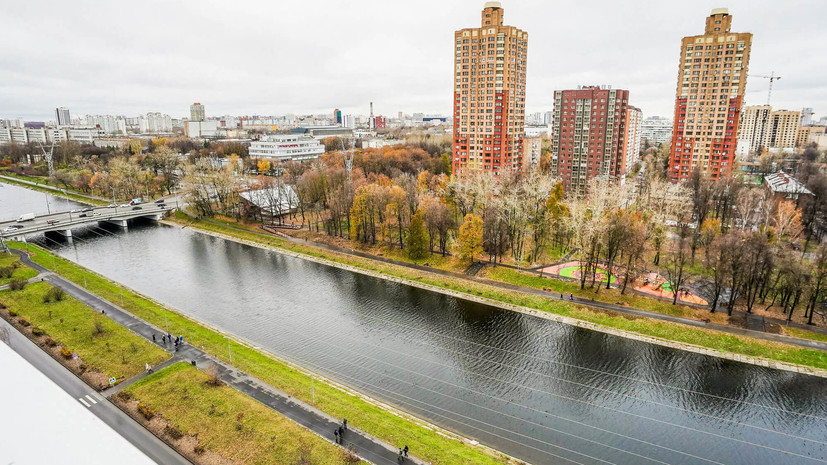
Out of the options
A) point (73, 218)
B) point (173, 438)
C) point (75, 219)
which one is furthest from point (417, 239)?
point (73, 218)

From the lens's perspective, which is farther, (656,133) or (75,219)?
(656,133)

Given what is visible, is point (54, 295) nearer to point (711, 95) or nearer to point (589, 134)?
point (589, 134)

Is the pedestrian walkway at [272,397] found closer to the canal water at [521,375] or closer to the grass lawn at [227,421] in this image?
the grass lawn at [227,421]

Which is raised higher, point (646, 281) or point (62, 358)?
point (646, 281)

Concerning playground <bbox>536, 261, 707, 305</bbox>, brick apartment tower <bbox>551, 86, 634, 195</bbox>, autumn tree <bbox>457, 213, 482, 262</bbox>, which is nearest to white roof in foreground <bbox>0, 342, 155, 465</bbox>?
autumn tree <bbox>457, 213, 482, 262</bbox>

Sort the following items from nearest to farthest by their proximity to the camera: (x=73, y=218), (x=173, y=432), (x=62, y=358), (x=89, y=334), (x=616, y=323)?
(x=173, y=432)
(x=62, y=358)
(x=89, y=334)
(x=616, y=323)
(x=73, y=218)

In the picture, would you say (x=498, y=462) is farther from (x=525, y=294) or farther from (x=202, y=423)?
(x=525, y=294)

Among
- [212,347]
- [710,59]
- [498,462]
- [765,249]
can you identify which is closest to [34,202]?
[212,347]
